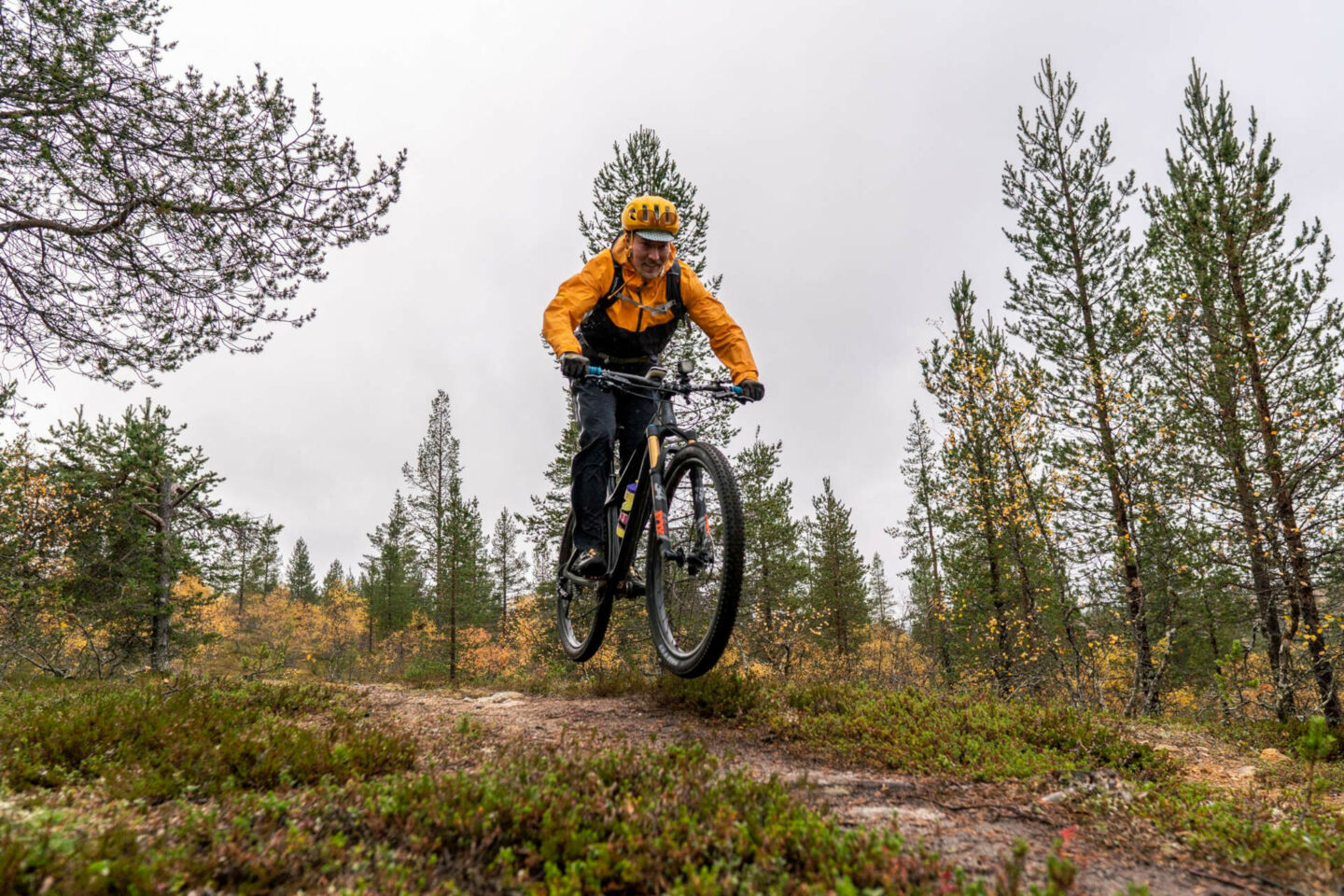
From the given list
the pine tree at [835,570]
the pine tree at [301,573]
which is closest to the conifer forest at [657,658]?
the pine tree at [835,570]

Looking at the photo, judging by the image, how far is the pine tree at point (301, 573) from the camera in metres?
62.6

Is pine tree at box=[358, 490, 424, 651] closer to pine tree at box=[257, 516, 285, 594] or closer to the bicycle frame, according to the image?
pine tree at box=[257, 516, 285, 594]

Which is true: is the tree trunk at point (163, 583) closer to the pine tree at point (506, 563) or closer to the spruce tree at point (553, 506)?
the spruce tree at point (553, 506)

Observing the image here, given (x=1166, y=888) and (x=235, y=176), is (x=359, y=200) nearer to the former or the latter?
(x=235, y=176)

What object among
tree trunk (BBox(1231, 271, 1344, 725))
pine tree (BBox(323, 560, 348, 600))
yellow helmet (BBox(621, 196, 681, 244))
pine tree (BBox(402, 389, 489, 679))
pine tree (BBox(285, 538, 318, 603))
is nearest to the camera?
yellow helmet (BBox(621, 196, 681, 244))

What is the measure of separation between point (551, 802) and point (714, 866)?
769 mm

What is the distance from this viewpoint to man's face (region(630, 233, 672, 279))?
4.59 m

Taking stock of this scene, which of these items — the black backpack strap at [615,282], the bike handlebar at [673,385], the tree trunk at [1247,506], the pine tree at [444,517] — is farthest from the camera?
the pine tree at [444,517]

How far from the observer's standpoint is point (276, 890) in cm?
171

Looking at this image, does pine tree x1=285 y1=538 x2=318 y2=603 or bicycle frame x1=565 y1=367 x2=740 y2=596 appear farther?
pine tree x1=285 y1=538 x2=318 y2=603

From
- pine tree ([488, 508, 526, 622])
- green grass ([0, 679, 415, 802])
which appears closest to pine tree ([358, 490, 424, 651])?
pine tree ([488, 508, 526, 622])

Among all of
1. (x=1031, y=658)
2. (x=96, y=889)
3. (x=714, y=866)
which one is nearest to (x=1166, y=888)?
(x=714, y=866)

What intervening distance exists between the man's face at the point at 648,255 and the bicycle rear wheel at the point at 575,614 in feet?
8.62

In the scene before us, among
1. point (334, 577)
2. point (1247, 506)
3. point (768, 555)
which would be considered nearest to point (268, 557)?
point (768, 555)
